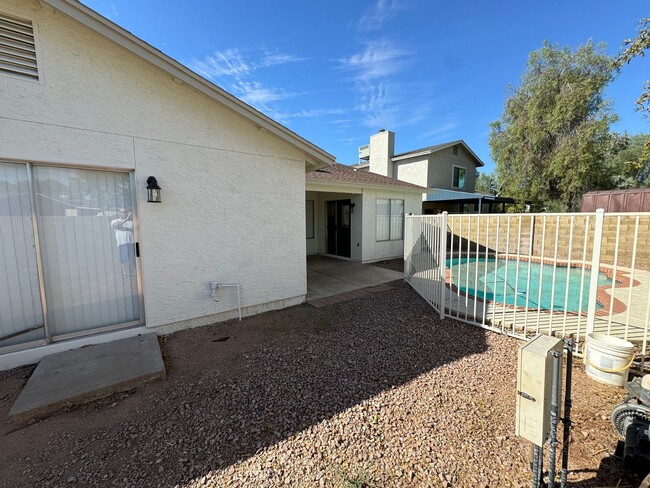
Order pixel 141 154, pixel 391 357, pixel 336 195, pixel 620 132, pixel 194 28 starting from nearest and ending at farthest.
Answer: pixel 391 357 → pixel 141 154 → pixel 194 28 → pixel 336 195 → pixel 620 132

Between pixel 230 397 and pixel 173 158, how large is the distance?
3.70 meters

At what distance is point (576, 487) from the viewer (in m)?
1.94

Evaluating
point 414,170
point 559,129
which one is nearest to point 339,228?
point 414,170

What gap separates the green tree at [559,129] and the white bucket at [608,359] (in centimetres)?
1811

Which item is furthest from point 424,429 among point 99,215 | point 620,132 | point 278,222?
point 620,132

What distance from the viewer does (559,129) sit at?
16656 millimetres

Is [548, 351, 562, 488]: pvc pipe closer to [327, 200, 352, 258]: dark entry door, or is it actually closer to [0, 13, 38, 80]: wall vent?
[0, 13, 38, 80]: wall vent

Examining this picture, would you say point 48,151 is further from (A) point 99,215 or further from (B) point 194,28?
(B) point 194,28

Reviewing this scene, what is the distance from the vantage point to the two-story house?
1841 centimetres

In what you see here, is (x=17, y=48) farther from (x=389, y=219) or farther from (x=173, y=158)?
(x=389, y=219)

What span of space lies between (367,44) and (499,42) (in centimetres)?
640

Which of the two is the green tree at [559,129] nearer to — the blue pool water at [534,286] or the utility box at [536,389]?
the blue pool water at [534,286]

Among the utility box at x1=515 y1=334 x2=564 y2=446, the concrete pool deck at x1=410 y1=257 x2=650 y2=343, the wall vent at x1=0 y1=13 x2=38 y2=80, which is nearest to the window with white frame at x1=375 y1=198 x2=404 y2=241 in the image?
the concrete pool deck at x1=410 y1=257 x2=650 y2=343

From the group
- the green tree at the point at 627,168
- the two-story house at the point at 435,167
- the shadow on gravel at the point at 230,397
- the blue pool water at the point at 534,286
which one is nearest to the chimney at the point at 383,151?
the two-story house at the point at 435,167
